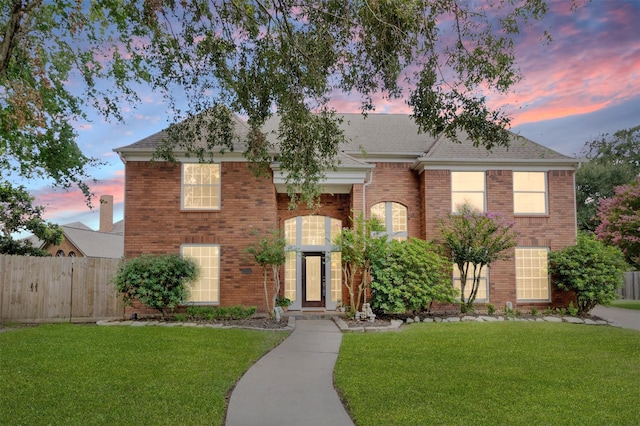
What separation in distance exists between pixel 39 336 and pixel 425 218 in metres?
11.7

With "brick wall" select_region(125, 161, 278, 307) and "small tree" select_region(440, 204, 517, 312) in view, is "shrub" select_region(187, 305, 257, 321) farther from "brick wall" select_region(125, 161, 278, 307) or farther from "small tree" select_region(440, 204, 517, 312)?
"small tree" select_region(440, 204, 517, 312)

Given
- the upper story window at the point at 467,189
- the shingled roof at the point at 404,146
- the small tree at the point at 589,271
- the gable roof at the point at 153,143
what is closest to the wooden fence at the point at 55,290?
the gable roof at the point at 153,143

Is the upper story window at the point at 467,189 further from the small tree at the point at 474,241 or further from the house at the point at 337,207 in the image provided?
the small tree at the point at 474,241

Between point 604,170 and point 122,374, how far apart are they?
3850 cm

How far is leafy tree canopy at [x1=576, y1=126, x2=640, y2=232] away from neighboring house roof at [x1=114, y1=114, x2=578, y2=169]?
20.8 meters

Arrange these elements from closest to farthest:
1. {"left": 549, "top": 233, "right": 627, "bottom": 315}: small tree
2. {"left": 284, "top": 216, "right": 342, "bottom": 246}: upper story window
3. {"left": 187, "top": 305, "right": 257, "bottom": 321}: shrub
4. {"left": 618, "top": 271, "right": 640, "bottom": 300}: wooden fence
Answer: {"left": 187, "top": 305, "right": 257, "bottom": 321}: shrub < {"left": 549, "top": 233, "right": 627, "bottom": 315}: small tree < {"left": 284, "top": 216, "right": 342, "bottom": 246}: upper story window < {"left": 618, "top": 271, "right": 640, "bottom": 300}: wooden fence

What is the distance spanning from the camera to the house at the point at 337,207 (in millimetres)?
16156

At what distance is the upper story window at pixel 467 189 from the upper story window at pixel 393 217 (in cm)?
182

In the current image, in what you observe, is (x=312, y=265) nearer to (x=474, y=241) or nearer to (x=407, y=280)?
(x=407, y=280)

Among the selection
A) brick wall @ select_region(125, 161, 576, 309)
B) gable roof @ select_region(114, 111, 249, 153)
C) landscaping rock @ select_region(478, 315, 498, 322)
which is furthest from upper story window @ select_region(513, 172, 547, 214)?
gable roof @ select_region(114, 111, 249, 153)

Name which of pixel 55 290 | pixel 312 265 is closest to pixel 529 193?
Result: pixel 312 265

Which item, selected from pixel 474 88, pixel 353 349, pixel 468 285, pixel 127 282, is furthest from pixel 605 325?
pixel 127 282

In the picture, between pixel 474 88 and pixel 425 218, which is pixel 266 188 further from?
pixel 474 88

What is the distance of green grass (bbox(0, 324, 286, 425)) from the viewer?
18.4 feet
